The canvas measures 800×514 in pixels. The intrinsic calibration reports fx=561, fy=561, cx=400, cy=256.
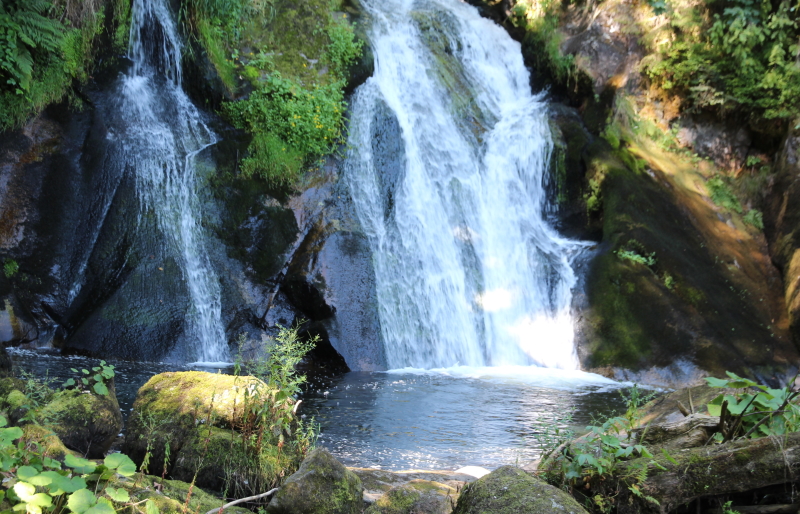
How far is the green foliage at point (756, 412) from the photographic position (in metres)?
2.68

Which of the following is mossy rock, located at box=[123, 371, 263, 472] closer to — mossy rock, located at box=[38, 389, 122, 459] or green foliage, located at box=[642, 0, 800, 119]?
mossy rock, located at box=[38, 389, 122, 459]

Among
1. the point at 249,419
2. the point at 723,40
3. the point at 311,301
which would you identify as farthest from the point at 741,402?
the point at 723,40

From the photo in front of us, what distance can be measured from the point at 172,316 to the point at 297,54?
5.73 meters

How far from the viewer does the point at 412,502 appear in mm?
3146

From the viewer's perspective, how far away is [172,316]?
8.62 meters

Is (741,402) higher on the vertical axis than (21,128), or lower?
lower

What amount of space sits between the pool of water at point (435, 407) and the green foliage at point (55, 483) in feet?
9.39

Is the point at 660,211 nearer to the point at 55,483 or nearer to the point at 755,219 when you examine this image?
the point at 755,219

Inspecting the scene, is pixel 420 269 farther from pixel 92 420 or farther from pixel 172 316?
pixel 92 420

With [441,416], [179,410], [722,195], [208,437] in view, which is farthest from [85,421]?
[722,195]

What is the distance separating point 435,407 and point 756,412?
4.32 m

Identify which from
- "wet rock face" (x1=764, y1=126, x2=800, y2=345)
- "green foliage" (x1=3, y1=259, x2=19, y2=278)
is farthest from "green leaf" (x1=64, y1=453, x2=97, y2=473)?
"wet rock face" (x1=764, y1=126, x2=800, y2=345)

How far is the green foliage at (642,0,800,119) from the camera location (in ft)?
38.2

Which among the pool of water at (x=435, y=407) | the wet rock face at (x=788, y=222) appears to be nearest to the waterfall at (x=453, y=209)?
the pool of water at (x=435, y=407)
